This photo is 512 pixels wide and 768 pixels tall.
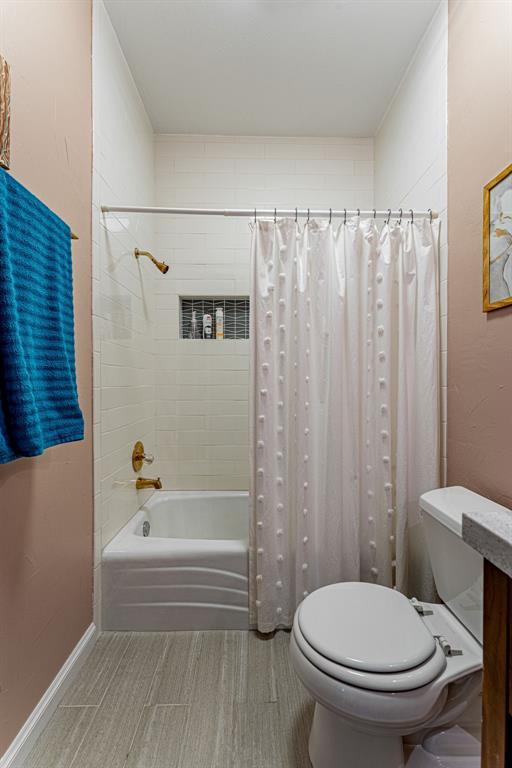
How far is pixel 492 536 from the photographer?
21.2 inches

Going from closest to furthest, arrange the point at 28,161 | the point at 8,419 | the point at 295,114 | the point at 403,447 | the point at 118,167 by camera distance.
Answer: the point at 8,419, the point at 28,161, the point at 403,447, the point at 118,167, the point at 295,114

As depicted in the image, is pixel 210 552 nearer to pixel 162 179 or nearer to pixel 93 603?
pixel 93 603

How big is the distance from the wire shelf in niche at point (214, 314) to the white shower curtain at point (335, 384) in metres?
0.99

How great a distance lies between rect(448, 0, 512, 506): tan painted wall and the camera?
129 centimetres

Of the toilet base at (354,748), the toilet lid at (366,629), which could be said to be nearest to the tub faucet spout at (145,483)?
the toilet lid at (366,629)

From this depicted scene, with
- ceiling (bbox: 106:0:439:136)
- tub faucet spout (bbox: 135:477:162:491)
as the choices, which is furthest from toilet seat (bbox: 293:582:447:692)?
ceiling (bbox: 106:0:439:136)

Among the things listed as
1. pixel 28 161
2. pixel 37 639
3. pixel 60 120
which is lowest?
pixel 37 639

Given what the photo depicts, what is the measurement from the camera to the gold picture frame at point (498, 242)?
1267 mm

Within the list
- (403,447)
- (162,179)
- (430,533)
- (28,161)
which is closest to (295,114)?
(162,179)

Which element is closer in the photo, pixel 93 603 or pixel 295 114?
pixel 93 603

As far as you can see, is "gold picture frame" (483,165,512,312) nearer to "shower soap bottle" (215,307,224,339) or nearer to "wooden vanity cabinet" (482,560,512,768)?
"wooden vanity cabinet" (482,560,512,768)

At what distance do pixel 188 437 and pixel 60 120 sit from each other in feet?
5.94

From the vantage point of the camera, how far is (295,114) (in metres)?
2.42

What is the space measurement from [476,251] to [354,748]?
1.62m
